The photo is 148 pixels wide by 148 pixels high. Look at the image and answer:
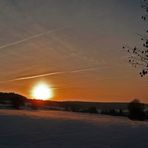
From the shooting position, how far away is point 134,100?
129000mm

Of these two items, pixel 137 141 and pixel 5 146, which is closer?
pixel 5 146

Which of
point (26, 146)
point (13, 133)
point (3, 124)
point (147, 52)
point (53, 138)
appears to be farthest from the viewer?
point (3, 124)

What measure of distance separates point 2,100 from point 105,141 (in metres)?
99.1

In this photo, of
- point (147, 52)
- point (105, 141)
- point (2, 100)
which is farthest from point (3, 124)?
point (2, 100)

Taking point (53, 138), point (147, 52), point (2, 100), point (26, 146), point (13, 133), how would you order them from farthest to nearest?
point (2, 100), point (13, 133), point (53, 138), point (26, 146), point (147, 52)

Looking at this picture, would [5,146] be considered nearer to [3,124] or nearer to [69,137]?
[69,137]

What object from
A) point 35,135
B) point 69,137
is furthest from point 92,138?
point 35,135

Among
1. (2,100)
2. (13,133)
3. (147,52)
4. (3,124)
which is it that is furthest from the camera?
(2,100)

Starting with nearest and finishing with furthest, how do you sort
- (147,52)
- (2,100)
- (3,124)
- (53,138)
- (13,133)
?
(147,52), (53,138), (13,133), (3,124), (2,100)

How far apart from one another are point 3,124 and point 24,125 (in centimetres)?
198

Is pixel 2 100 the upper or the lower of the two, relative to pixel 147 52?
upper

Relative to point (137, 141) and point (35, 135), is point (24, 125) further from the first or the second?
point (137, 141)

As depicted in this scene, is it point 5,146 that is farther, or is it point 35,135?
point 35,135

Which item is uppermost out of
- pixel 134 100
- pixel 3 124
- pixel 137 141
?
pixel 134 100
